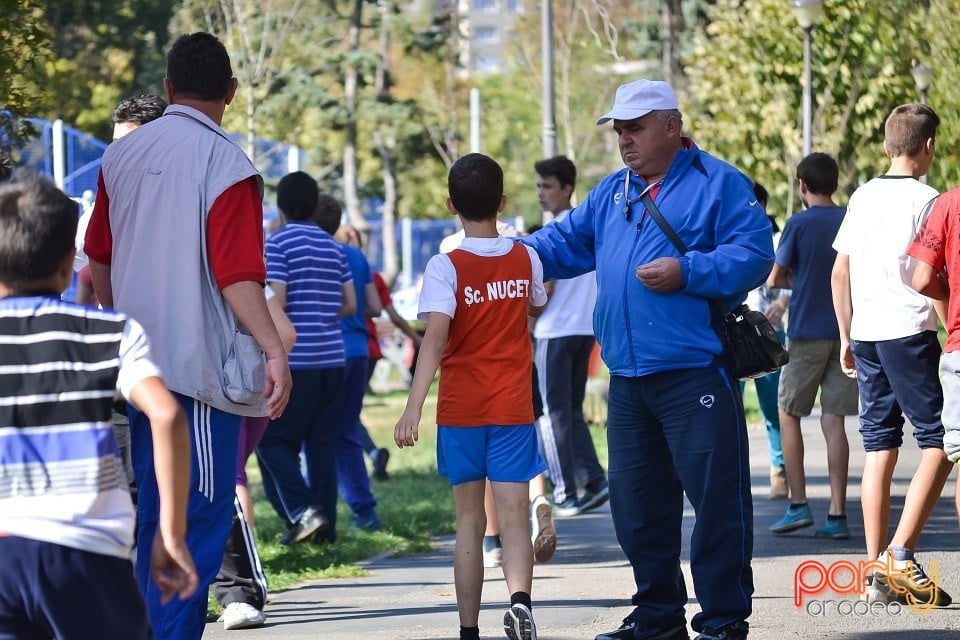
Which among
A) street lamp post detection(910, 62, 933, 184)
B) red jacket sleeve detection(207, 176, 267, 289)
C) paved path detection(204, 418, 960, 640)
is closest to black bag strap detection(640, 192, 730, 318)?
paved path detection(204, 418, 960, 640)

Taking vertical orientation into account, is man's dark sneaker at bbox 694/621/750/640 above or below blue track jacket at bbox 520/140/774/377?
below

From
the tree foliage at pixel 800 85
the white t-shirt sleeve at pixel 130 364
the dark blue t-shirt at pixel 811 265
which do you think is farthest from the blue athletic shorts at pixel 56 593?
the tree foliage at pixel 800 85

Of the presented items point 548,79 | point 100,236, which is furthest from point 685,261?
point 548,79

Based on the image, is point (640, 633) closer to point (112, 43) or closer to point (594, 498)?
point (594, 498)

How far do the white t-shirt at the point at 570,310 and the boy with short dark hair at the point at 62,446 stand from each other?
22.1ft

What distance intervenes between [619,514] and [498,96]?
57.2 meters

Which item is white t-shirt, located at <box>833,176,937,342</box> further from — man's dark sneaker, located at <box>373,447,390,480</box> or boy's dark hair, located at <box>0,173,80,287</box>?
man's dark sneaker, located at <box>373,447,390,480</box>

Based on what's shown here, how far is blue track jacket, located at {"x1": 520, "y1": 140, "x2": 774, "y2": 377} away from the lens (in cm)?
548

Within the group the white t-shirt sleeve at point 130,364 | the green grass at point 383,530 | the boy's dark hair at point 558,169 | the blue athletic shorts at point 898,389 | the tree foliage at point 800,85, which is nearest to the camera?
the white t-shirt sleeve at point 130,364

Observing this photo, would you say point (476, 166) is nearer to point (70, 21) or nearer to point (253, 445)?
point (253, 445)

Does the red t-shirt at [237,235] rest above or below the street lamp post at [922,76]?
below

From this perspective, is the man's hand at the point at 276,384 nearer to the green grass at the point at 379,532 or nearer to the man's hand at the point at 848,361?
the green grass at the point at 379,532

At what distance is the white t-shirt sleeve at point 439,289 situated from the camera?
233 inches

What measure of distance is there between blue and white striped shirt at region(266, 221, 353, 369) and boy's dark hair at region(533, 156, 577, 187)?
1527 mm
